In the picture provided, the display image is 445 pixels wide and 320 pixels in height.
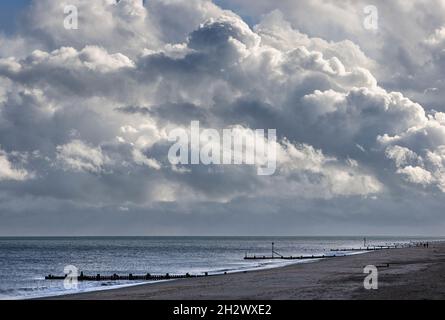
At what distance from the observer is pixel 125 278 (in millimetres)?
85062
